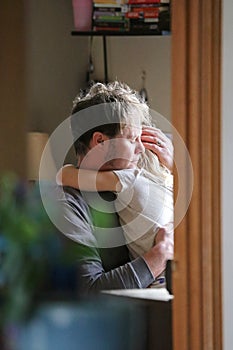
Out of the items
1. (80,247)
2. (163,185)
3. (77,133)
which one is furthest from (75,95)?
(80,247)

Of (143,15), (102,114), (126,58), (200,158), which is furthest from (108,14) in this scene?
(200,158)

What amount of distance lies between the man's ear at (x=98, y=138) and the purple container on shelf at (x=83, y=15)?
42 cm

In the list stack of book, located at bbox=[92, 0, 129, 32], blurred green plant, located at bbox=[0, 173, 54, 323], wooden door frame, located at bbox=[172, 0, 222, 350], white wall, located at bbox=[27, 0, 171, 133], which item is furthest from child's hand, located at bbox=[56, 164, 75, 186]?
stack of book, located at bbox=[92, 0, 129, 32]

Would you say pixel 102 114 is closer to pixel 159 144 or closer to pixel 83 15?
pixel 159 144

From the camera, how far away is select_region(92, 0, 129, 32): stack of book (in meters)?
2.10

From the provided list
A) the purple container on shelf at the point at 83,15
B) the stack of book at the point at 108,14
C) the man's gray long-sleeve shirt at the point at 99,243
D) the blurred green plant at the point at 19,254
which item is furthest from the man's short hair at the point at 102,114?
the stack of book at the point at 108,14

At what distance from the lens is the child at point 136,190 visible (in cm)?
136

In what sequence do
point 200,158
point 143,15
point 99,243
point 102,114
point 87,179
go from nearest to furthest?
point 200,158 → point 99,243 → point 87,179 → point 102,114 → point 143,15

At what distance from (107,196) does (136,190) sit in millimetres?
81

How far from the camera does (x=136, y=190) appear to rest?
1467mm

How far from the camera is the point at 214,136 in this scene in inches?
40.1

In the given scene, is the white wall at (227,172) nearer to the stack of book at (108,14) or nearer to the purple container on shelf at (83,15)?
the purple container on shelf at (83,15)

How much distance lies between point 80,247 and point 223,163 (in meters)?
0.35

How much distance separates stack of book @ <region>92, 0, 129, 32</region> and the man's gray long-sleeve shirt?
3.00ft
